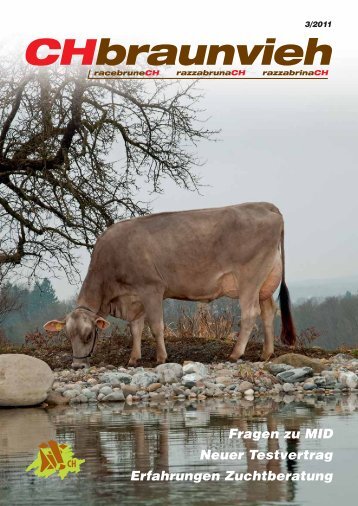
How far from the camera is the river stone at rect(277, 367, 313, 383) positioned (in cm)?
1322

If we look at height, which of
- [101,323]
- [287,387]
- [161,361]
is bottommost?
[287,387]

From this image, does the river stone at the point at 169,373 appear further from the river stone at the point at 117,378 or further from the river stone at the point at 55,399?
the river stone at the point at 55,399

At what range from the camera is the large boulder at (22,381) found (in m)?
12.2

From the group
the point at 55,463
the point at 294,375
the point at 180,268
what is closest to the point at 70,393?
the point at 294,375

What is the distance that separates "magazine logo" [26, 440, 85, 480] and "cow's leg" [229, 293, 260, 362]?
8.34 meters

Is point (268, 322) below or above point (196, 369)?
above

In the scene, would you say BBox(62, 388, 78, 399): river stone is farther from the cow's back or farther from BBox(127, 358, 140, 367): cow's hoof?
BBox(127, 358, 140, 367): cow's hoof

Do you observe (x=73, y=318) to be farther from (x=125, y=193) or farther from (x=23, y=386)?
(x=125, y=193)

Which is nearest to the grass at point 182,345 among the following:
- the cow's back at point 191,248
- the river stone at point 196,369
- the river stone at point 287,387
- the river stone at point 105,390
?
the cow's back at point 191,248

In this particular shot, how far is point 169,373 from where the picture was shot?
526 inches

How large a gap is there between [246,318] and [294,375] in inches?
94.6

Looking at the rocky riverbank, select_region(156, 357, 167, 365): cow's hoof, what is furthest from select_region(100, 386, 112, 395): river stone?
select_region(156, 357, 167, 365): cow's hoof

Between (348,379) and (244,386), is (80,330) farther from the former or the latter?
(348,379)

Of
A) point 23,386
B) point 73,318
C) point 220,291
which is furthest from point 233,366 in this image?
point 23,386
